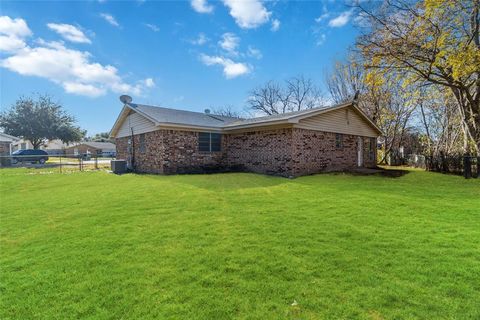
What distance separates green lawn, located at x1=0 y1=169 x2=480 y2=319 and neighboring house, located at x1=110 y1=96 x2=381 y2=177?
616 centimetres

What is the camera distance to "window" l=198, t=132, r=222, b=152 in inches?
575

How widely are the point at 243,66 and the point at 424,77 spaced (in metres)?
14.1

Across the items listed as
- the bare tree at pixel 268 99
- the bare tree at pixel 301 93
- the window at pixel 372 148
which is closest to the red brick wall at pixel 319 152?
the window at pixel 372 148

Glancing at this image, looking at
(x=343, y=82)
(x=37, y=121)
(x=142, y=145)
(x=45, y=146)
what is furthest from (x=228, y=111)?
(x=45, y=146)

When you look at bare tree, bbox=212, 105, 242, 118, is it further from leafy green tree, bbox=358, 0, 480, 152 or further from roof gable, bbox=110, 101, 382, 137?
leafy green tree, bbox=358, 0, 480, 152

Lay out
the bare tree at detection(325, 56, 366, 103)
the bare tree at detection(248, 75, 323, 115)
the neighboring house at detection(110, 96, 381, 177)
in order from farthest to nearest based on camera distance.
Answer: the bare tree at detection(248, 75, 323, 115) < the bare tree at detection(325, 56, 366, 103) < the neighboring house at detection(110, 96, 381, 177)

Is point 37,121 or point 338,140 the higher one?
point 37,121

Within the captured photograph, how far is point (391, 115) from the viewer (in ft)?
72.1

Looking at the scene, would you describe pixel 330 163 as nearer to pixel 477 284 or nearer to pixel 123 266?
pixel 477 284

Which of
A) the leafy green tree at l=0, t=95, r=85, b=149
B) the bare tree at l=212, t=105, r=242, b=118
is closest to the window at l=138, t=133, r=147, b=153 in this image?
the leafy green tree at l=0, t=95, r=85, b=149

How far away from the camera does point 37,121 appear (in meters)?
31.7

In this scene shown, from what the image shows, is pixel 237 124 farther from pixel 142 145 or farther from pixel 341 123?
pixel 142 145

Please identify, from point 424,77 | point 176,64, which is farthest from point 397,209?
point 176,64

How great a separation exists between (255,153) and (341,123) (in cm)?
506
